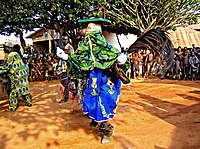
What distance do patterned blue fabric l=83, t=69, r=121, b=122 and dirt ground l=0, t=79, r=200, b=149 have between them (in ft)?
1.56

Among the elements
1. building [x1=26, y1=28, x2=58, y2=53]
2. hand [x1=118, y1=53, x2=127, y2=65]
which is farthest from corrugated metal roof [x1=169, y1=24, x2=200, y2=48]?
hand [x1=118, y1=53, x2=127, y2=65]

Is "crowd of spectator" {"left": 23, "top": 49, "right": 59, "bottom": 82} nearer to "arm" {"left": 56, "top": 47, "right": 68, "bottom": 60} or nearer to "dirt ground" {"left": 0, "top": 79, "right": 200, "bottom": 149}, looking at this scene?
"dirt ground" {"left": 0, "top": 79, "right": 200, "bottom": 149}

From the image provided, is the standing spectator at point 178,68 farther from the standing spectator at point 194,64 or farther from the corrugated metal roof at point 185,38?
the corrugated metal roof at point 185,38

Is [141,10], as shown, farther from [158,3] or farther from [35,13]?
[35,13]

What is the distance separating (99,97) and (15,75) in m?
3.02

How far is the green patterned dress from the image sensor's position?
593 centimetres

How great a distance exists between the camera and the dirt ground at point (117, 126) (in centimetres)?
382

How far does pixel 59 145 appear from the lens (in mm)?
3832

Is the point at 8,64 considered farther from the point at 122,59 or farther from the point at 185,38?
the point at 185,38

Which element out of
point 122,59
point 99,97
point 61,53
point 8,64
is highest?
point 61,53

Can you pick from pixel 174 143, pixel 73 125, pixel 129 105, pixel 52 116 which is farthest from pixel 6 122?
pixel 174 143

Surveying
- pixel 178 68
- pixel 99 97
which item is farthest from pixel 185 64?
pixel 99 97

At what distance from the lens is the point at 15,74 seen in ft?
19.8

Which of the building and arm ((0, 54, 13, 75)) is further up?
the building
